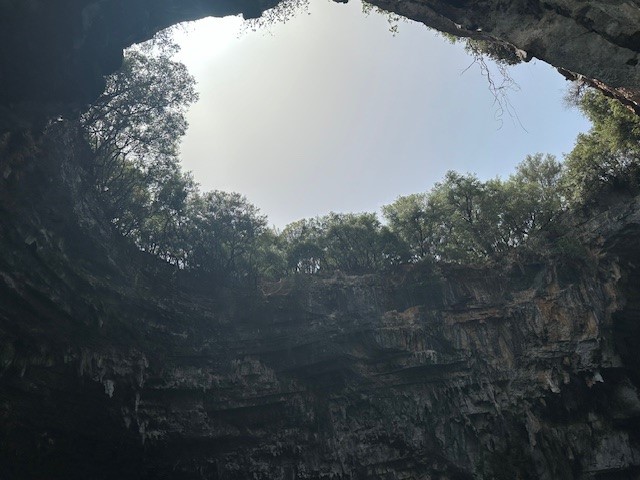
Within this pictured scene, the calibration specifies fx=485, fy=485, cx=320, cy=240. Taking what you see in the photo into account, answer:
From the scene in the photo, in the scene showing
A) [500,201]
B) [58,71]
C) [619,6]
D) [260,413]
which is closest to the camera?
[619,6]

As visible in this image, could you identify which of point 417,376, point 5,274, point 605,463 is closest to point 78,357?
point 5,274

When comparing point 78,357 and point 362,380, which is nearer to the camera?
→ point 78,357

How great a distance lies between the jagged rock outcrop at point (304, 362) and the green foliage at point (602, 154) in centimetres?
240

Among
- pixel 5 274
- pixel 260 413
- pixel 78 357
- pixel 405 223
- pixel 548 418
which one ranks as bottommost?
pixel 548 418

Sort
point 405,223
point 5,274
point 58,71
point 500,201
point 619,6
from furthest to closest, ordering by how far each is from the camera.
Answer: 1. point 405,223
2. point 500,201
3. point 58,71
4. point 5,274
5. point 619,6

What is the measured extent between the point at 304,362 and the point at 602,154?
20.9m

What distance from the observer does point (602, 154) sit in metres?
27.9

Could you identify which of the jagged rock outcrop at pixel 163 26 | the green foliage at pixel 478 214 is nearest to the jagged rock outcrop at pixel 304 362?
the jagged rock outcrop at pixel 163 26

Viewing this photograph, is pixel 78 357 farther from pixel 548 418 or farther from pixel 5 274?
pixel 548 418

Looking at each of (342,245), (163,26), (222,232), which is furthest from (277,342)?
(163,26)

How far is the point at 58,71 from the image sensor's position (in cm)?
1814

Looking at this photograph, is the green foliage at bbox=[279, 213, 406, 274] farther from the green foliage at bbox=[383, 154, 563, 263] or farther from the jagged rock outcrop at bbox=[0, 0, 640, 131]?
the jagged rock outcrop at bbox=[0, 0, 640, 131]

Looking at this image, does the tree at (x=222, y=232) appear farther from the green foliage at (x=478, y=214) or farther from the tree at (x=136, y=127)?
the green foliage at (x=478, y=214)

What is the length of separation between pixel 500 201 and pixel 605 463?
16979 mm
